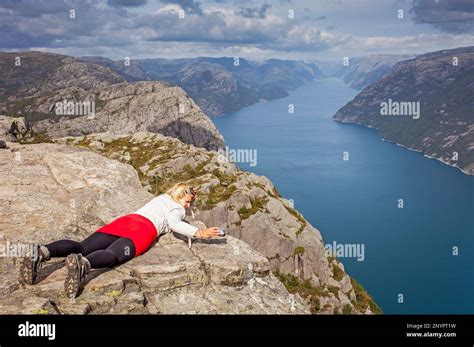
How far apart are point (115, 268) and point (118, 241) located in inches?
26.1

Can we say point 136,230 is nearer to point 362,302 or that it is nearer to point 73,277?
point 73,277

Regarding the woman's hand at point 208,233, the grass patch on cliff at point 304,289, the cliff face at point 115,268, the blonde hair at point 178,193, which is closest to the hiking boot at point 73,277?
the cliff face at point 115,268

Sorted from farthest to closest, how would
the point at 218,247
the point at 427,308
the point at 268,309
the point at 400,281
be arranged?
the point at 400,281 < the point at 427,308 < the point at 218,247 < the point at 268,309

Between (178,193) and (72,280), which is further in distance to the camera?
(178,193)

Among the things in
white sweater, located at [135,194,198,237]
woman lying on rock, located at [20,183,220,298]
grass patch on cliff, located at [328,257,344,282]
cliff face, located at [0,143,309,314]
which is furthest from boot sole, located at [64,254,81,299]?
grass patch on cliff, located at [328,257,344,282]

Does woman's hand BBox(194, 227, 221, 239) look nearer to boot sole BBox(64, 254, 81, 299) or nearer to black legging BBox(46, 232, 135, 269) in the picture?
black legging BBox(46, 232, 135, 269)

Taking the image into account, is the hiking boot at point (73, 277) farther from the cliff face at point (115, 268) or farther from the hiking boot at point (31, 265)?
the hiking boot at point (31, 265)

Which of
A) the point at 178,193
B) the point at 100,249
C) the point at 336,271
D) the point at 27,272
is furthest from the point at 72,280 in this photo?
the point at 336,271

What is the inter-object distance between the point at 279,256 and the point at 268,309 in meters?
53.7

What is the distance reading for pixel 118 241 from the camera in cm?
981

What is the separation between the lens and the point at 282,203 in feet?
227
